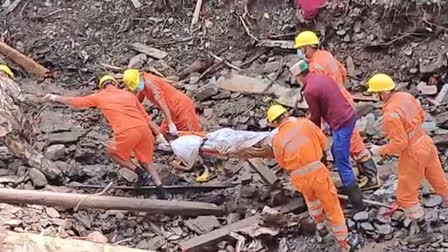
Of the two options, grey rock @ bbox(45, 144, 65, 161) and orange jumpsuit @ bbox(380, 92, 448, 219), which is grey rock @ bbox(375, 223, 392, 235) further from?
grey rock @ bbox(45, 144, 65, 161)

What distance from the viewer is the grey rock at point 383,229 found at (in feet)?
29.1

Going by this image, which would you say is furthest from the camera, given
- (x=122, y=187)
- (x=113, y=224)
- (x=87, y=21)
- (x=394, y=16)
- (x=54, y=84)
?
(x=87, y=21)

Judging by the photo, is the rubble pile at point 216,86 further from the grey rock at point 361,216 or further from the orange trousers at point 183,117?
the orange trousers at point 183,117

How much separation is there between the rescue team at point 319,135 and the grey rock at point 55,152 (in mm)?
1346

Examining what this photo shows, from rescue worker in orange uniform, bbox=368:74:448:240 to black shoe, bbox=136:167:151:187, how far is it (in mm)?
3018

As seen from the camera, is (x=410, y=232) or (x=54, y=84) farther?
(x=54, y=84)

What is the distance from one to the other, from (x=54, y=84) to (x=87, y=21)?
169 cm

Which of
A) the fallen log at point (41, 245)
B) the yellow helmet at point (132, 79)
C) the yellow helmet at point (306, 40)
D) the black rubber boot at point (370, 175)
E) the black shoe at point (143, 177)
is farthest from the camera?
the black shoe at point (143, 177)

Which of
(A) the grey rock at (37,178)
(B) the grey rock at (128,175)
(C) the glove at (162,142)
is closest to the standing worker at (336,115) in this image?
(C) the glove at (162,142)

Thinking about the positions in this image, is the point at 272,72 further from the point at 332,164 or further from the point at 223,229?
the point at 223,229

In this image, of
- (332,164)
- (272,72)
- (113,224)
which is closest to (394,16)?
(272,72)

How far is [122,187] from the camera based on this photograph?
33.9 ft

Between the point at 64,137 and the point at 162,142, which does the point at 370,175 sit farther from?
the point at 64,137

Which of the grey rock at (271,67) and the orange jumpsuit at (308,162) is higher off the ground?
the orange jumpsuit at (308,162)
